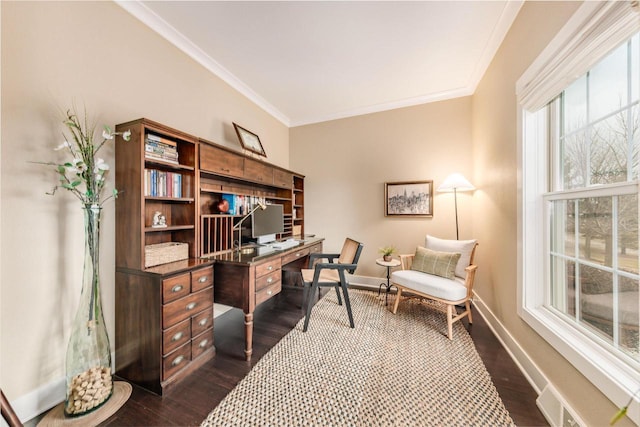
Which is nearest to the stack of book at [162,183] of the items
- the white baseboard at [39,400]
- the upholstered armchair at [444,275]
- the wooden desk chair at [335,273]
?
the white baseboard at [39,400]

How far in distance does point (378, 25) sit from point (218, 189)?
2.16 metres

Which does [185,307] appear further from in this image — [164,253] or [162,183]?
[162,183]

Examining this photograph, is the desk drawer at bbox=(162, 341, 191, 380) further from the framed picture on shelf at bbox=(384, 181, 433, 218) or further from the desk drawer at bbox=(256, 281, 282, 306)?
the framed picture on shelf at bbox=(384, 181, 433, 218)

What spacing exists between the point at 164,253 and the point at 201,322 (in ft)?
1.94

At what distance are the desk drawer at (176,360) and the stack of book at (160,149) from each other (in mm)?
1357

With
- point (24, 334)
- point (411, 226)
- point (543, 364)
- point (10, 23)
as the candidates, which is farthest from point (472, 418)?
point (10, 23)

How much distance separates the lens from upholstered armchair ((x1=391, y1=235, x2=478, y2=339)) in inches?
82.7

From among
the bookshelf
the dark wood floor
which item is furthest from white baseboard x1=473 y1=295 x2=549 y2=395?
the bookshelf

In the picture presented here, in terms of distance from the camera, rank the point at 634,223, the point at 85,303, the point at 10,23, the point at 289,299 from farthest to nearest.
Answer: the point at 289,299, the point at 85,303, the point at 10,23, the point at 634,223

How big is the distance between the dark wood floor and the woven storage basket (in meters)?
0.83

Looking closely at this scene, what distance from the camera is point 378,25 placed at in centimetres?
192

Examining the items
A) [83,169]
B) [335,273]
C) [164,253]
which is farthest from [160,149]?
[335,273]

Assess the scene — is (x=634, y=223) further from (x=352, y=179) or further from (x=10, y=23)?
(x=10, y=23)

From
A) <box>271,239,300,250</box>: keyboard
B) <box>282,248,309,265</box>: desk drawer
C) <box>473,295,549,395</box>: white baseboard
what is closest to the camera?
<box>473,295,549,395</box>: white baseboard
